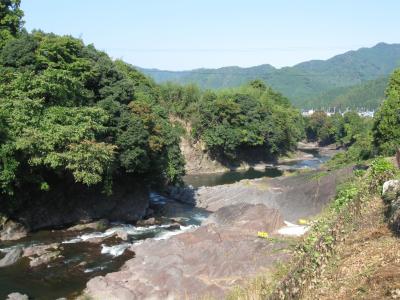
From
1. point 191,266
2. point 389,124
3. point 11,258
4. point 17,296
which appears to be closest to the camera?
point 17,296

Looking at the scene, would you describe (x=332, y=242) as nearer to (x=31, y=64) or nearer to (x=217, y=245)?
(x=217, y=245)

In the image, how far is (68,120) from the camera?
28094 millimetres

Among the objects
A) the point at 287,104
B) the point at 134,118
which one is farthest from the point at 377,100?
the point at 134,118

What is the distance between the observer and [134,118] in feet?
103

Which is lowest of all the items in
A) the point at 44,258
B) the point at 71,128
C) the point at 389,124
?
the point at 44,258

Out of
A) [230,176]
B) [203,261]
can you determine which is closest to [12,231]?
[203,261]

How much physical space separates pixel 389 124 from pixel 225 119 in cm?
3039

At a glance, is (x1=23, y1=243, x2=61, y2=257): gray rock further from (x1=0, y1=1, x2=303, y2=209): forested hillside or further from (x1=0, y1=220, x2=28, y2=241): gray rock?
(x1=0, y1=1, x2=303, y2=209): forested hillside

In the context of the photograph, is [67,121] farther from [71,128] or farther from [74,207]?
[74,207]

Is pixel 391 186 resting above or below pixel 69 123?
below

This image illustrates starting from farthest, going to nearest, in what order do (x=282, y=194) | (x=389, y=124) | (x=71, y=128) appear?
1. (x=389, y=124)
2. (x=282, y=194)
3. (x=71, y=128)

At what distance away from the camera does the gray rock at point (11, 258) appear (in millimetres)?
23125

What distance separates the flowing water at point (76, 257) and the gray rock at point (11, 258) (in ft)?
1.08

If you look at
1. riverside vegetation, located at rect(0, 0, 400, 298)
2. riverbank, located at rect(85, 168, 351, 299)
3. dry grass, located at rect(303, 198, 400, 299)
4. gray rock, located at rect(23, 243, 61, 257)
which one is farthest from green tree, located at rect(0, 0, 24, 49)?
dry grass, located at rect(303, 198, 400, 299)
